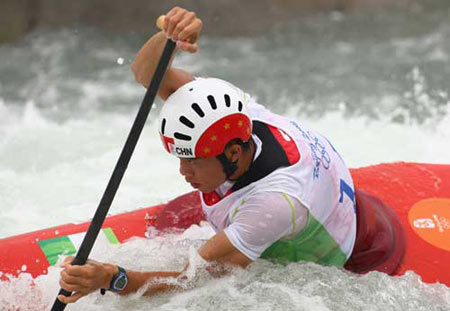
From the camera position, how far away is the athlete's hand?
2062mm

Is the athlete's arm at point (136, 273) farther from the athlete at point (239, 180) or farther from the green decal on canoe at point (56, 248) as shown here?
the green decal on canoe at point (56, 248)

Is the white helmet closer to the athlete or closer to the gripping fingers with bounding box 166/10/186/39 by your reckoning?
the athlete

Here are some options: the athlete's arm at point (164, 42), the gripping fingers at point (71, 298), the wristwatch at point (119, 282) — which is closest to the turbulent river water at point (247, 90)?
the wristwatch at point (119, 282)

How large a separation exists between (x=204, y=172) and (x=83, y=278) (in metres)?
0.45

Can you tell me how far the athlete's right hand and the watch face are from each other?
68 cm

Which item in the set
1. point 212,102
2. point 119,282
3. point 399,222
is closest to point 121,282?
point 119,282

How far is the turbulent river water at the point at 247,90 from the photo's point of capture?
239 centimetres

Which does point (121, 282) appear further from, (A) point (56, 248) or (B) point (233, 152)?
(A) point (56, 248)

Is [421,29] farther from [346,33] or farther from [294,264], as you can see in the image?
[294,264]

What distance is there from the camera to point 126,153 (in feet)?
6.84

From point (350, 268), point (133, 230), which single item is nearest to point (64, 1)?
point (133, 230)

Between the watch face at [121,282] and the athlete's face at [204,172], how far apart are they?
1.13 feet

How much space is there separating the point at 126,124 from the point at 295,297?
3212mm

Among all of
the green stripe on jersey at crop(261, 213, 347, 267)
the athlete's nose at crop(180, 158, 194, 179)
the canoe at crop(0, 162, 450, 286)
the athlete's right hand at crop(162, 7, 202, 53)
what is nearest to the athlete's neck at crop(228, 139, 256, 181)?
the athlete's nose at crop(180, 158, 194, 179)
